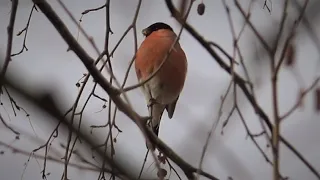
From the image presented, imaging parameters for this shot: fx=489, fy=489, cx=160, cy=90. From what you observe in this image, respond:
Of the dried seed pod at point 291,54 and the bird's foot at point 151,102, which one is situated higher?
the bird's foot at point 151,102

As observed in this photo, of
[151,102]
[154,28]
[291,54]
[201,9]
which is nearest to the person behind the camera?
[291,54]

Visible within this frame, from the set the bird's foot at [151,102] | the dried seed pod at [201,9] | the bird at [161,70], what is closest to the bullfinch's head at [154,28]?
the bird at [161,70]

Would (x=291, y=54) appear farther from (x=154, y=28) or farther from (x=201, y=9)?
(x=154, y=28)

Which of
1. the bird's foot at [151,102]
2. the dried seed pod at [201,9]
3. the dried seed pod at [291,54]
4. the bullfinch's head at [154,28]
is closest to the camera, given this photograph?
the dried seed pod at [291,54]

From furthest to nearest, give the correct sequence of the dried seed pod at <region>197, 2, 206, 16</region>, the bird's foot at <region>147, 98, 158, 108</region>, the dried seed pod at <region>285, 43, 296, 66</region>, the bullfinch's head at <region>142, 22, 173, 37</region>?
the bullfinch's head at <region>142, 22, 173, 37</region> < the bird's foot at <region>147, 98, 158, 108</region> < the dried seed pod at <region>197, 2, 206, 16</region> < the dried seed pod at <region>285, 43, 296, 66</region>

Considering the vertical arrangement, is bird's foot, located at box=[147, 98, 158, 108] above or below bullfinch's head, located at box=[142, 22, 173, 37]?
below

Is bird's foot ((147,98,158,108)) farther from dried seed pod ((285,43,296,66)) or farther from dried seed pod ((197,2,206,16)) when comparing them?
dried seed pod ((285,43,296,66))

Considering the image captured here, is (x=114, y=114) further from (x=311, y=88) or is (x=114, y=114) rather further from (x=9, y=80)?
(x=9, y=80)

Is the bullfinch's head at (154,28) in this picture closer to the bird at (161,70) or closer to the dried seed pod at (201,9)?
the bird at (161,70)

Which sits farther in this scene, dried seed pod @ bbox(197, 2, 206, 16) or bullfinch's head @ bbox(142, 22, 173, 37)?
bullfinch's head @ bbox(142, 22, 173, 37)

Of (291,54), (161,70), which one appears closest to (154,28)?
(161,70)

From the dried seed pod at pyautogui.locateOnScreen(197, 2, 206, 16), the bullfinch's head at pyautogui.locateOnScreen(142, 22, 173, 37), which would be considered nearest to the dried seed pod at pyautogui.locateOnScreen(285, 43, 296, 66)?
the dried seed pod at pyautogui.locateOnScreen(197, 2, 206, 16)

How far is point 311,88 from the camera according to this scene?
25.2 inches

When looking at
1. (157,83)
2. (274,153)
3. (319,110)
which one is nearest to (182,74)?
(157,83)
